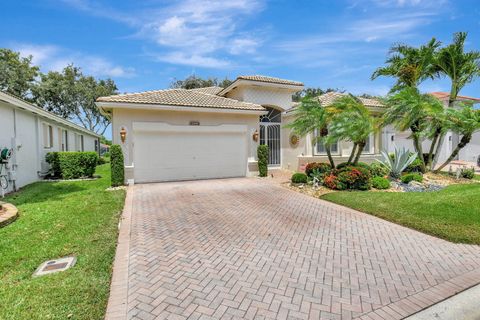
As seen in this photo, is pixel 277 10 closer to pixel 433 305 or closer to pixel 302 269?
pixel 302 269

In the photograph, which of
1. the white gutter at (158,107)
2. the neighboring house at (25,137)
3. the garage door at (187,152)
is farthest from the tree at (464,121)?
the neighboring house at (25,137)

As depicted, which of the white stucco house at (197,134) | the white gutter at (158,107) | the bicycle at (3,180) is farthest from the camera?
the white stucco house at (197,134)

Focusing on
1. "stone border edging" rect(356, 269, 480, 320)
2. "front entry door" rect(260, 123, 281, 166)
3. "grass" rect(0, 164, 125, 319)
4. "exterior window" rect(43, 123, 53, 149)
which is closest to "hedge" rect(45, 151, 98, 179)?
"exterior window" rect(43, 123, 53, 149)

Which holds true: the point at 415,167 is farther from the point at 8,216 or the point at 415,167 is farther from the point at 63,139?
the point at 63,139

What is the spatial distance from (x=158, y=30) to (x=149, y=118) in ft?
13.8

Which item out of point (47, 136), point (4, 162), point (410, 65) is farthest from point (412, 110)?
point (47, 136)

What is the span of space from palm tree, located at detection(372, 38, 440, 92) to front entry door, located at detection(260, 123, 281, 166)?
25.9 ft

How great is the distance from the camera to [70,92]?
40188mm

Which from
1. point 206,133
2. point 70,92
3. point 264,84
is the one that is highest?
point 70,92

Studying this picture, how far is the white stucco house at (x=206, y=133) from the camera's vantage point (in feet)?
42.4

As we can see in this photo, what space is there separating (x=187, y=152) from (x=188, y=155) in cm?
17

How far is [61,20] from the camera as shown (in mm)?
10961

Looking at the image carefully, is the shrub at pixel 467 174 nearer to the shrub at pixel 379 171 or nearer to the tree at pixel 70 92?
the shrub at pixel 379 171

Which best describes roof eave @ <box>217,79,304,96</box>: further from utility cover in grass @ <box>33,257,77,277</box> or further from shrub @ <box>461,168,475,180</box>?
utility cover in grass @ <box>33,257,77,277</box>
